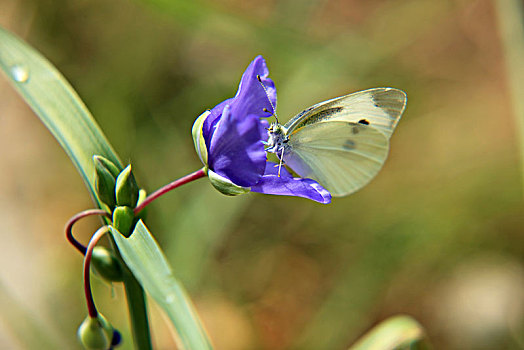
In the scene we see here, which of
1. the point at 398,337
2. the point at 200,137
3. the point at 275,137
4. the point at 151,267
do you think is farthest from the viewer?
the point at 398,337

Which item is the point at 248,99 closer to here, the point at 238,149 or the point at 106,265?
the point at 238,149

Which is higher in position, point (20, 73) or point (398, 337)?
point (20, 73)

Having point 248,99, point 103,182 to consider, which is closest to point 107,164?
point 103,182

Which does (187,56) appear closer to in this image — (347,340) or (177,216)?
(177,216)

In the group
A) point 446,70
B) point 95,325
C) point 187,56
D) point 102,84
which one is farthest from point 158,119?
point 446,70

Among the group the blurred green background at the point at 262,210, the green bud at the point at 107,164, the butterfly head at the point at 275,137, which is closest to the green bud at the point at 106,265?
the green bud at the point at 107,164

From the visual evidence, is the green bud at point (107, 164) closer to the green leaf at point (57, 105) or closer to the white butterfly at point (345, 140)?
the green leaf at point (57, 105)

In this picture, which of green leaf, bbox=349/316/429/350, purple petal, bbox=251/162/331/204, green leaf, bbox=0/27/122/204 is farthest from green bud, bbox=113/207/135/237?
green leaf, bbox=349/316/429/350
